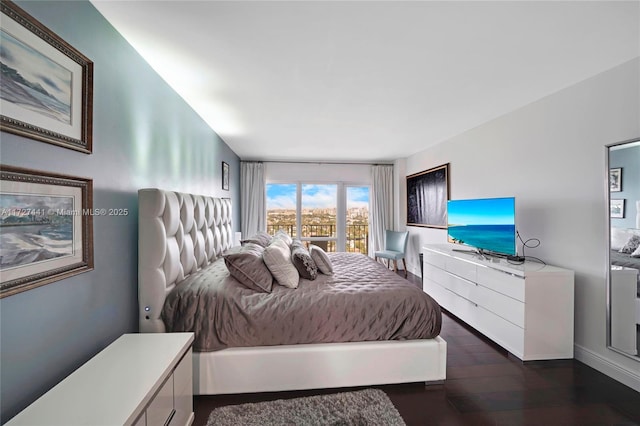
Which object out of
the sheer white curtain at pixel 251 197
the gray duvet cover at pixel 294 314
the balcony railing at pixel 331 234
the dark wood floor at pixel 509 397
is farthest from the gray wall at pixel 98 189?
the balcony railing at pixel 331 234

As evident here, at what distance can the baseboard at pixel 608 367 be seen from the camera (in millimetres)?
1960

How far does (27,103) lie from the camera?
1.06 meters

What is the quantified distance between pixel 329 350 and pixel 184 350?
0.94 m

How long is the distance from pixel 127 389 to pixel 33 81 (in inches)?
51.5

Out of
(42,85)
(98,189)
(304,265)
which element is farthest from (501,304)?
(42,85)

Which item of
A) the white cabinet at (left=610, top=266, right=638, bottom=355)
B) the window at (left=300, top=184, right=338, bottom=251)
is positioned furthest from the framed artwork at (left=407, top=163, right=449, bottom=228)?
the white cabinet at (left=610, top=266, right=638, bottom=355)

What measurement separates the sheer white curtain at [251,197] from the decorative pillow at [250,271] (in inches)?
138

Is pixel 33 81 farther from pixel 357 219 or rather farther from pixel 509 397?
pixel 357 219

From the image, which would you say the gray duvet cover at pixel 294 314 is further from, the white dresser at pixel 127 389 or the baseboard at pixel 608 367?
the baseboard at pixel 608 367

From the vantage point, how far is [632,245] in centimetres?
196

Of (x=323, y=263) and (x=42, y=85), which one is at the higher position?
(x=42, y=85)

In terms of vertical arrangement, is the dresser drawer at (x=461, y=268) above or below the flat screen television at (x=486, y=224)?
below

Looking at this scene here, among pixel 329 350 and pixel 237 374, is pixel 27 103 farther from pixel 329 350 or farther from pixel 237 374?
pixel 329 350

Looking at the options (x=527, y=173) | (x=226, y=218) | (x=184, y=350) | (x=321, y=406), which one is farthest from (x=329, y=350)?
(x=527, y=173)
